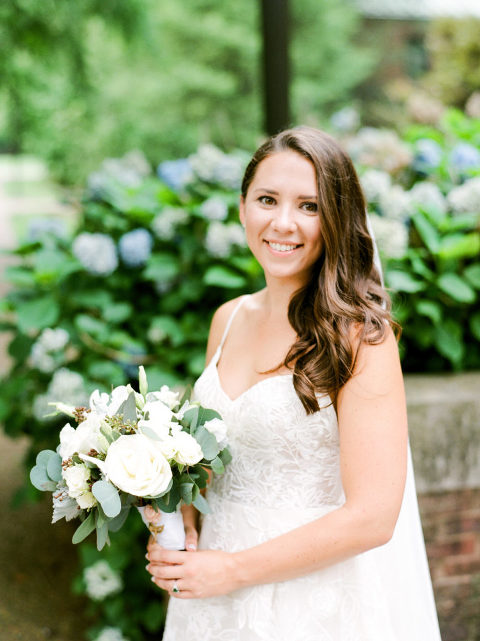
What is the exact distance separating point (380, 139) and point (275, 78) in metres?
0.82

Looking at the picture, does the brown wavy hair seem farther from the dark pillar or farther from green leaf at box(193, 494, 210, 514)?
the dark pillar

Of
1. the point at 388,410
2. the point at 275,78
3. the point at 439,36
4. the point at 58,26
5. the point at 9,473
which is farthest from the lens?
the point at 439,36

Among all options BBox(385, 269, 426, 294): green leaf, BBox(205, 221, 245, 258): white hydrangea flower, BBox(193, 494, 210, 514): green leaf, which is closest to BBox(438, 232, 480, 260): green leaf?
BBox(385, 269, 426, 294): green leaf

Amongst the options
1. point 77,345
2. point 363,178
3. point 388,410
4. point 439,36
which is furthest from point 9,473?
point 439,36

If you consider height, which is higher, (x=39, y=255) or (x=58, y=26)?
(x=58, y=26)

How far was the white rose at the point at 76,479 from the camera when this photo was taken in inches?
60.2

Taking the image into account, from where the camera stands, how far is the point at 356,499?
162 cm

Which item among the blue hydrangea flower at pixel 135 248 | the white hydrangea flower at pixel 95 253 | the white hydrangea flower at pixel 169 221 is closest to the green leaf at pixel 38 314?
the white hydrangea flower at pixel 95 253

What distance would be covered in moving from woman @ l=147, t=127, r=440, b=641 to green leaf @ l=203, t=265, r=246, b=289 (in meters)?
1.11

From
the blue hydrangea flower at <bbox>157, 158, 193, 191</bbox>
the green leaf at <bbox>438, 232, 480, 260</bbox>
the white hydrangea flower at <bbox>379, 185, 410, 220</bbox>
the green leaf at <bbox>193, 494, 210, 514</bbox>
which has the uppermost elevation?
the blue hydrangea flower at <bbox>157, 158, 193, 191</bbox>

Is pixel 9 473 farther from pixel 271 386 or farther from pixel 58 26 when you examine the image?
pixel 58 26

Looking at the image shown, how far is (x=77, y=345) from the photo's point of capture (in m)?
3.34

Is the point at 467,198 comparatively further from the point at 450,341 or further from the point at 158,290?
the point at 158,290

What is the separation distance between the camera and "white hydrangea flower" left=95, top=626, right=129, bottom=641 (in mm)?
3111
